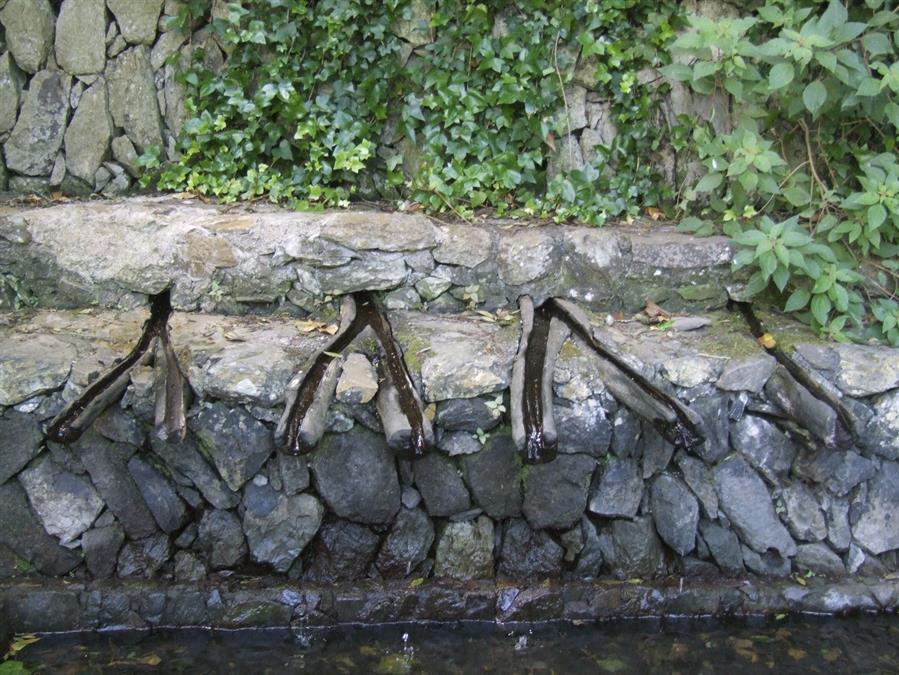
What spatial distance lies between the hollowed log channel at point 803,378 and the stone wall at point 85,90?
2951 millimetres

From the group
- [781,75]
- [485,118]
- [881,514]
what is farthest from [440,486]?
[781,75]

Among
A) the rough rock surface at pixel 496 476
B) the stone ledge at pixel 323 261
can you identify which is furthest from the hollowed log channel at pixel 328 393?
the rough rock surface at pixel 496 476

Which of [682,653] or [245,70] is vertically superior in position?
[245,70]

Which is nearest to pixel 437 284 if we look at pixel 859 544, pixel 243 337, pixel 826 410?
pixel 243 337

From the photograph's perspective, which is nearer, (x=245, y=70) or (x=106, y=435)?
(x=106, y=435)

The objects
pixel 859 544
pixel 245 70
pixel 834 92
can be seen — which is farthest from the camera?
pixel 245 70

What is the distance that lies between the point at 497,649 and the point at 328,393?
116 centimetres

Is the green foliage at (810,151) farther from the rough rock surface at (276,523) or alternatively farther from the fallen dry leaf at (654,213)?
the rough rock surface at (276,523)

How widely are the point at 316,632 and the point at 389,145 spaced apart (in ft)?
8.12

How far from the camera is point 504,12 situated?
183 inches

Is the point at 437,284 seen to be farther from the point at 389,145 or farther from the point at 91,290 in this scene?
the point at 91,290

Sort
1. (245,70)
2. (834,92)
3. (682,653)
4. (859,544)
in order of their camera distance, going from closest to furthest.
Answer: (682,653) < (859,544) < (834,92) < (245,70)

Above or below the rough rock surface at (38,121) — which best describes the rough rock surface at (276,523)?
below

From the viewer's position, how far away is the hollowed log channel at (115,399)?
342 cm
